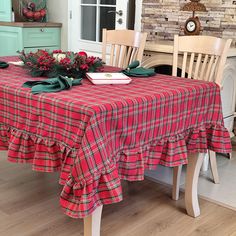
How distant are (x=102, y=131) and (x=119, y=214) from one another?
0.94 meters

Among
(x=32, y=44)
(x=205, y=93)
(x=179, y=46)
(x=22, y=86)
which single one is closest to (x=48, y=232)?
(x=22, y=86)

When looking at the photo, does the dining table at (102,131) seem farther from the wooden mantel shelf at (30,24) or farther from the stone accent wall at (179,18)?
the wooden mantel shelf at (30,24)

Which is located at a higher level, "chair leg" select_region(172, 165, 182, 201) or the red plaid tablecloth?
the red plaid tablecloth

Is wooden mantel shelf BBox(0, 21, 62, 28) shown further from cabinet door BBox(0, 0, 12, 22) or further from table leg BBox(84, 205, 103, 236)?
table leg BBox(84, 205, 103, 236)

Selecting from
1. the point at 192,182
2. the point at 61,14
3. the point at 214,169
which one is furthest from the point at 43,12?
the point at 192,182

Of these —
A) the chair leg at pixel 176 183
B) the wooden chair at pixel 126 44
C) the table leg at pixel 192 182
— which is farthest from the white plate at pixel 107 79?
the wooden chair at pixel 126 44

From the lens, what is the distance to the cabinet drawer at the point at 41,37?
4.33 meters

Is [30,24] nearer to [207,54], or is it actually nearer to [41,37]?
[41,37]

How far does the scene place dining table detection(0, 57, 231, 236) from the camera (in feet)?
4.75

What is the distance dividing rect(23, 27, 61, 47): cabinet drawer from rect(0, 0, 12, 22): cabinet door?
0.33 m

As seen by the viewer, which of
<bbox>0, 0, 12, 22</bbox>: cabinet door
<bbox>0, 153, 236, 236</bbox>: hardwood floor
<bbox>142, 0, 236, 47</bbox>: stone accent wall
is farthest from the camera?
<bbox>0, 0, 12, 22</bbox>: cabinet door

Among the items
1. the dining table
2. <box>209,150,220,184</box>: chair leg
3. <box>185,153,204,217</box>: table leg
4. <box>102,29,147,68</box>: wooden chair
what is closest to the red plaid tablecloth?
the dining table

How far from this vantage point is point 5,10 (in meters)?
4.46

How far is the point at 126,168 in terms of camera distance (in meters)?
1.61
